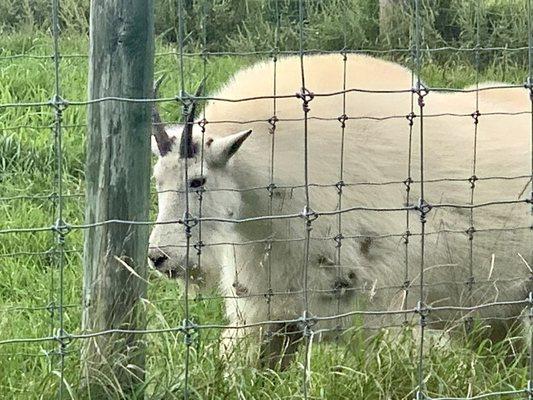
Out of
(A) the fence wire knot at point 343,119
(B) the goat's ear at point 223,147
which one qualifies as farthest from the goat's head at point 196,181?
(A) the fence wire knot at point 343,119

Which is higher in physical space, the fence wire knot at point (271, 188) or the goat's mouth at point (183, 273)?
the fence wire knot at point (271, 188)

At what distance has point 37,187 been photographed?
619 cm

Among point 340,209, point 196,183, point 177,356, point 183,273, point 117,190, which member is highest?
point 117,190

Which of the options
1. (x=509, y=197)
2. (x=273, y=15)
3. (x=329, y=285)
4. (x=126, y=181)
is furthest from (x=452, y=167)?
(x=273, y=15)

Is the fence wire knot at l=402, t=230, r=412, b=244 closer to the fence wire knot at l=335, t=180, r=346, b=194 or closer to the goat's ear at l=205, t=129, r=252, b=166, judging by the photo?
the fence wire knot at l=335, t=180, r=346, b=194

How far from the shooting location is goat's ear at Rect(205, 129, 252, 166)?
4.59 meters

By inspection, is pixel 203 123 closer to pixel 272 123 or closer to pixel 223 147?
pixel 223 147

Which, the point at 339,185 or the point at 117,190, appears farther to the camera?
the point at 339,185

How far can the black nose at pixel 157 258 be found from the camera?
4.39m

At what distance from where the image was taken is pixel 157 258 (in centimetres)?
440

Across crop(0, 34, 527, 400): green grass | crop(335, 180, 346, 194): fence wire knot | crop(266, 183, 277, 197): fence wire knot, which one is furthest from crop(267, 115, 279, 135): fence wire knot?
crop(0, 34, 527, 400): green grass

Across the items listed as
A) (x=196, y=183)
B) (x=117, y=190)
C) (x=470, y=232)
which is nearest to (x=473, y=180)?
(x=470, y=232)

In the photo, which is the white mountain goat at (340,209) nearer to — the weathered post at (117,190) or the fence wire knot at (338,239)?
the fence wire knot at (338,239)

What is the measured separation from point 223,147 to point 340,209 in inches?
21.0
